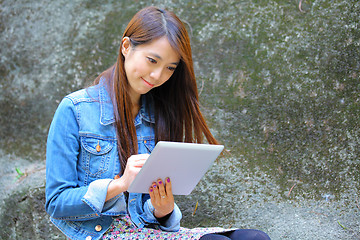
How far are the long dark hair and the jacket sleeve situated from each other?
7.0 inches

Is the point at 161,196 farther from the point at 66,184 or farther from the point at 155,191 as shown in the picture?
the point at 66,184

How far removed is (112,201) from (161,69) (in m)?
0.48

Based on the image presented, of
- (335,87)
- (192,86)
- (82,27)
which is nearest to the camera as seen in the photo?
(192,86)

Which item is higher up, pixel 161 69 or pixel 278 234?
pixel 161 69

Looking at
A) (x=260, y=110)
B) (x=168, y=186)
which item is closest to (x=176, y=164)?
(x=168, y=186)

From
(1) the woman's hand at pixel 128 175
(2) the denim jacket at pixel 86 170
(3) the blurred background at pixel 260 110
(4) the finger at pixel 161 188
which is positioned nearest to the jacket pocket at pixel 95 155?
(2) the denim jacket at pixel 86 170

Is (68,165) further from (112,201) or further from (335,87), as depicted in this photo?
(335,87)

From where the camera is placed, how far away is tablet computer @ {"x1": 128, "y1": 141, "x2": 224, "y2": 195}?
1.12 metres

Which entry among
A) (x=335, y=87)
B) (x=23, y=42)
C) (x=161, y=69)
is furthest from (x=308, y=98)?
(x=23, y=42)

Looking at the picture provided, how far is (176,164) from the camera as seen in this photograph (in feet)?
3.96

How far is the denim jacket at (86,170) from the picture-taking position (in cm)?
125

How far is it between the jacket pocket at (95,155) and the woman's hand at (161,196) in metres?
0.21

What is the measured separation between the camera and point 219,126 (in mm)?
2082

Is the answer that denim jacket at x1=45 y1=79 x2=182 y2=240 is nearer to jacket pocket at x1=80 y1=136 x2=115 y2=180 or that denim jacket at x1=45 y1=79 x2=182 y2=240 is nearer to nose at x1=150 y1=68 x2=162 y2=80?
jacket pocket at x1=80 y1=136 x2=115 y2=180
